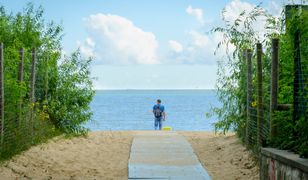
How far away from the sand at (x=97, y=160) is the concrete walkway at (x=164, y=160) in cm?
21

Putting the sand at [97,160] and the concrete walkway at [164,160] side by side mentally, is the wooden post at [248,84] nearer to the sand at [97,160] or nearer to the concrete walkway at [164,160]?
the sand at [97,160]

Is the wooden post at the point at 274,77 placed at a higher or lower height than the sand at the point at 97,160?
higher

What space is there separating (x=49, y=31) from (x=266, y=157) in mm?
11474

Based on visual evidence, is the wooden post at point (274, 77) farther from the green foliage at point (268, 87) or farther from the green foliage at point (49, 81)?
the green foliage at point (49, 81)

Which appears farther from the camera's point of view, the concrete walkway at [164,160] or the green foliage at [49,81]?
the green foliage at [49,81]

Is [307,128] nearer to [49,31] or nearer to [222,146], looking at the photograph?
[222,146]

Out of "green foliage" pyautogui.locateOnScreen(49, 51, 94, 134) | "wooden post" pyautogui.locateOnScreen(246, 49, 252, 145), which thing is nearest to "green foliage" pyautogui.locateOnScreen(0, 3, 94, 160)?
"green foliage" pyautogui.locateOnScreen(49, 51, 94, 134)

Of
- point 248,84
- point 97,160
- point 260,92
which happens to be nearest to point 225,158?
point 248,84

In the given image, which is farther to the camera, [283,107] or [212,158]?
[212,158]

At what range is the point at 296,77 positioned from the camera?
8.73 m

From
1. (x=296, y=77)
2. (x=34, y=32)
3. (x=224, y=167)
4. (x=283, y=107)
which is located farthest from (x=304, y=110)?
(x=34, y=32)

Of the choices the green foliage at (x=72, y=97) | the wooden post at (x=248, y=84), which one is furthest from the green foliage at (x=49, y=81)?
the wooden post at (x=248, y=84)

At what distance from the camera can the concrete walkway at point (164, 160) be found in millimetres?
11023

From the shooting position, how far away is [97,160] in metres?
13.9
